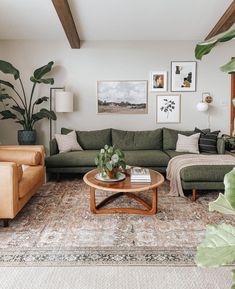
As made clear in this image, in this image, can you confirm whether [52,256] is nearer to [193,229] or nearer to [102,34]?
[193,229]

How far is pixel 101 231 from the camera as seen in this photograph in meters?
2.50

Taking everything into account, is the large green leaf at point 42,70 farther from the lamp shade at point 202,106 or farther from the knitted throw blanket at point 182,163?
the lamp shade at point 202,106

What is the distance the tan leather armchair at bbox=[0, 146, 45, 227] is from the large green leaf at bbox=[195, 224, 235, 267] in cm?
223

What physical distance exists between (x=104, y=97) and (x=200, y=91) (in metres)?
1.88

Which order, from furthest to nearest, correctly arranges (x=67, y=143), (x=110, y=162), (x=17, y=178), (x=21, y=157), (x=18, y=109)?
(x=18, y=109), (x=67, y=143), (x=21, y=157), (x=110, y=162), (x=17, y=178)

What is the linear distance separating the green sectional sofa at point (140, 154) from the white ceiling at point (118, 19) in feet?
5.68

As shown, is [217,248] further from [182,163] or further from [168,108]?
[168,108]

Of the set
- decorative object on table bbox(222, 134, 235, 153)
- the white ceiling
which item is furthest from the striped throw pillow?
the white ceiling

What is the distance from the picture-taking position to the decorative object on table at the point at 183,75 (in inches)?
197

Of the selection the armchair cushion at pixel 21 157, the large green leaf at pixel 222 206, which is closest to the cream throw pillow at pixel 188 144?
the armchair cushion at pixel 21 157

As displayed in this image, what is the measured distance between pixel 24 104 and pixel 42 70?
0.84 meters

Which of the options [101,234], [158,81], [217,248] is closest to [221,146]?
[158,81]

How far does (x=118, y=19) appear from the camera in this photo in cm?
409

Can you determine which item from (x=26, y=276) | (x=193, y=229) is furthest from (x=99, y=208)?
(x=26, y=276)
